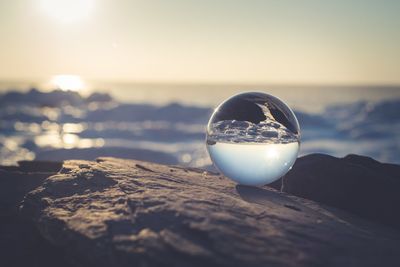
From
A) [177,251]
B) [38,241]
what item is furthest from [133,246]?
[38,241]

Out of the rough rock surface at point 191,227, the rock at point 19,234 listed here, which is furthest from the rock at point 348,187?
the rock at point 19,234

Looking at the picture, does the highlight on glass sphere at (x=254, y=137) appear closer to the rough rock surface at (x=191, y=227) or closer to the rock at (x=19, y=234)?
the rough rock surface at (x=191, y=227)

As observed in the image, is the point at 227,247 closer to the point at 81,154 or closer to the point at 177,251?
the point at 177,251

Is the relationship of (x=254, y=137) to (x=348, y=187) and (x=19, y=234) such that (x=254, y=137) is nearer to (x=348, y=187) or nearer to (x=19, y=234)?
(x=348, y=187)

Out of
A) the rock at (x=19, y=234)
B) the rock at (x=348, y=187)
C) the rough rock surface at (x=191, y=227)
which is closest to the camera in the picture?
the rough rock surface at (x=191, y=227)

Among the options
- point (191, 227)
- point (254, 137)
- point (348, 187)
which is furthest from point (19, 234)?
point (348, 187)

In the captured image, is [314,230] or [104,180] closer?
[314,230]
